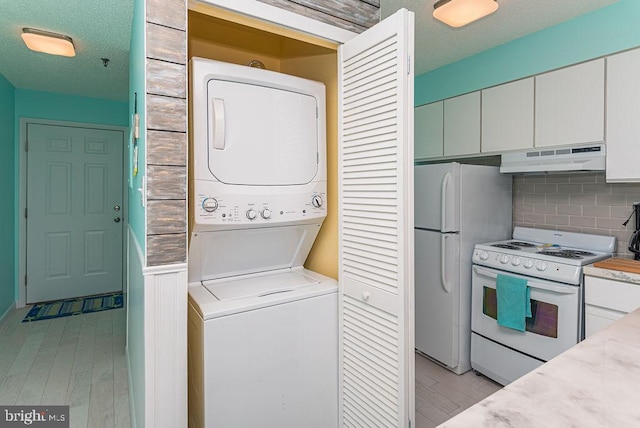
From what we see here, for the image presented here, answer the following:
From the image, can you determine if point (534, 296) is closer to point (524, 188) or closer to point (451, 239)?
point (451, 239)

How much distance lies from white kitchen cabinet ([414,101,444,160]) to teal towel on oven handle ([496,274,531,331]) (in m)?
1.35

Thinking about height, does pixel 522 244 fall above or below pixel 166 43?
below

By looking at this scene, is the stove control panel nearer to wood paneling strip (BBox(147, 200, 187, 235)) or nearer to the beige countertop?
the beige countertop

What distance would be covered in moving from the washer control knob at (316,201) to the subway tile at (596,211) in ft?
6.92

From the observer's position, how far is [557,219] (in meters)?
2.82

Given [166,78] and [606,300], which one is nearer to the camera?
[166,78]

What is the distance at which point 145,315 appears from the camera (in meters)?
1.33

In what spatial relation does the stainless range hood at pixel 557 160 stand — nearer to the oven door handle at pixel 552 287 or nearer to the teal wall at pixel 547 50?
the teal wall at pixel 547 50

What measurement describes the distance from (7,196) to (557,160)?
5.19 metres

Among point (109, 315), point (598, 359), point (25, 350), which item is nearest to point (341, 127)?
point (598, 359)

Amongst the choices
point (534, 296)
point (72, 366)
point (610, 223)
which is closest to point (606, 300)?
point (534, 296)

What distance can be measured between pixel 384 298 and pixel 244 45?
63.9 inches

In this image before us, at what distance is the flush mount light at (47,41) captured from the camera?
8.45 feet

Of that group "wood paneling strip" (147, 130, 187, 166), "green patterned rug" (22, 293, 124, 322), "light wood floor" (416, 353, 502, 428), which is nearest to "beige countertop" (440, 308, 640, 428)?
"wood paneling strip" (147, 130, 187, 166)
